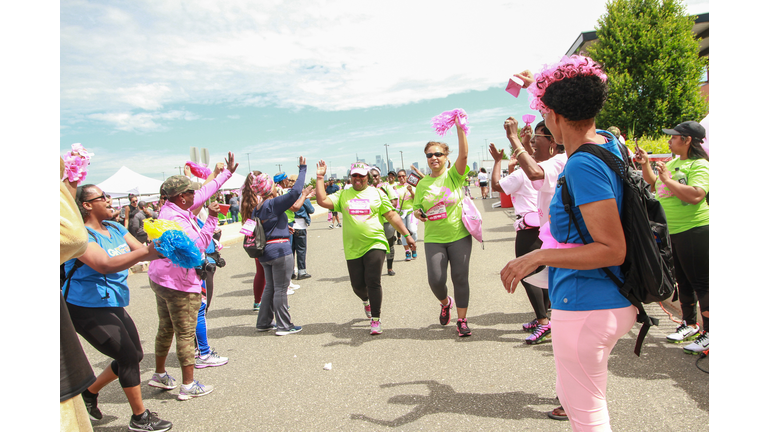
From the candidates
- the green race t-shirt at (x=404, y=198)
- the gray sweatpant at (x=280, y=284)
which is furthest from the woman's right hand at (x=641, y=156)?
the green race t-shirt at (x=404, y=198)

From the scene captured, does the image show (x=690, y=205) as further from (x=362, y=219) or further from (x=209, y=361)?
(x=209, y=361)

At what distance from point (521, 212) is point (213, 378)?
11.8 ft

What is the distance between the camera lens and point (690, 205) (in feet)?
13.0

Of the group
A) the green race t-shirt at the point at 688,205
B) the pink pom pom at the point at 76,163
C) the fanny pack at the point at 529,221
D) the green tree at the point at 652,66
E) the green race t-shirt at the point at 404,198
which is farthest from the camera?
the green tree at the point at 652,66

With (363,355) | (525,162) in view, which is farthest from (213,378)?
(525,162)

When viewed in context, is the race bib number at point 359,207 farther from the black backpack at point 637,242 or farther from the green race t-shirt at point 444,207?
the black backpack at point 637,242

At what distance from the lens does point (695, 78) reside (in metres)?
22.9

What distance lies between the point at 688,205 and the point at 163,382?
16.4ft

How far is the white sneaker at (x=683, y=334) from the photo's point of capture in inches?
167

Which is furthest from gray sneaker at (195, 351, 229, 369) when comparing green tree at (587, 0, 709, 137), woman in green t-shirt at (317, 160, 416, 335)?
green tree at (587, 0, 709, 137)

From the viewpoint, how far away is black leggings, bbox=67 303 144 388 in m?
3.05

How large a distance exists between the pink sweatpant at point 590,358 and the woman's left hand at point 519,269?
283 millimetres

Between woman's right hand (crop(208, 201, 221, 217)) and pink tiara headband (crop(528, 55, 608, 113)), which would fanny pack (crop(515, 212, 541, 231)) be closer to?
pink tiara headband (crop(528, 55, 608, 113))

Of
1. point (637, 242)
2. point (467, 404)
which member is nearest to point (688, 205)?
point (467, 404)
